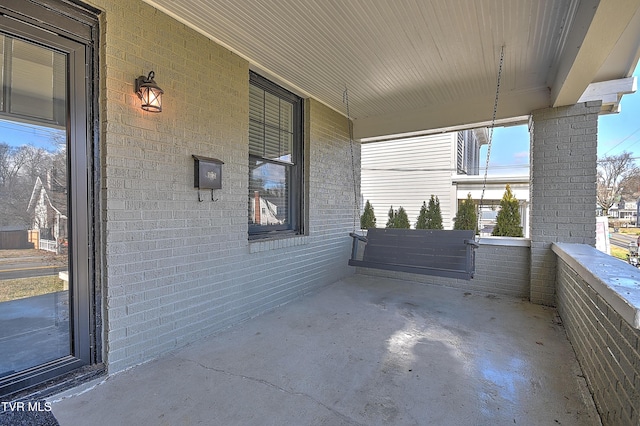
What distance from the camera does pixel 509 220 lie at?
4637 mm

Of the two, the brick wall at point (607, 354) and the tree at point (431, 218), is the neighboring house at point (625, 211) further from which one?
the tree at point (431, 218)

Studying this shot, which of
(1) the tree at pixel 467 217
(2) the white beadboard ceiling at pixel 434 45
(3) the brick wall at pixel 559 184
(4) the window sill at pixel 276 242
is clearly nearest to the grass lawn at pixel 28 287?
(4) the window sill at pixel 276 242

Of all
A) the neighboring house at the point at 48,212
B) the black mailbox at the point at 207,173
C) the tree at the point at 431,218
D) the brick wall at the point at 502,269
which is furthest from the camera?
the tree at the point at 431,218

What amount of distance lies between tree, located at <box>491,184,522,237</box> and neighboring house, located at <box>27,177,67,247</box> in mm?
5280

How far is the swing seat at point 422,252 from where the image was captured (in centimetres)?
333

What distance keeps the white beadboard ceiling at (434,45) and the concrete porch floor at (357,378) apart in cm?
248

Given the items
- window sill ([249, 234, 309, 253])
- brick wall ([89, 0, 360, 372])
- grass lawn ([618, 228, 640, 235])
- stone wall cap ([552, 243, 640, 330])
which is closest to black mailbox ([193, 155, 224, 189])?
brick wall ([89, 0, 360, 372])

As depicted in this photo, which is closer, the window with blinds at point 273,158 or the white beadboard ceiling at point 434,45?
the white beadboard ceiling at point 434,45

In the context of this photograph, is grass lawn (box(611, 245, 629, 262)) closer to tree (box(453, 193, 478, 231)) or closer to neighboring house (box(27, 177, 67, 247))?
tree (box(453, 193, 478, 231))

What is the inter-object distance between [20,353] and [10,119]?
1.48 m

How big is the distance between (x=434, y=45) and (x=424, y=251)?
2.26 metres

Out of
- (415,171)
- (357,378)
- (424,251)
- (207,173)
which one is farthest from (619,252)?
(207,173)

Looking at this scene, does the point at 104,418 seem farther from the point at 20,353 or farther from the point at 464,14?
the point at 464,14

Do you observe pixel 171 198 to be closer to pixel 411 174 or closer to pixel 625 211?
pixel 625 211
